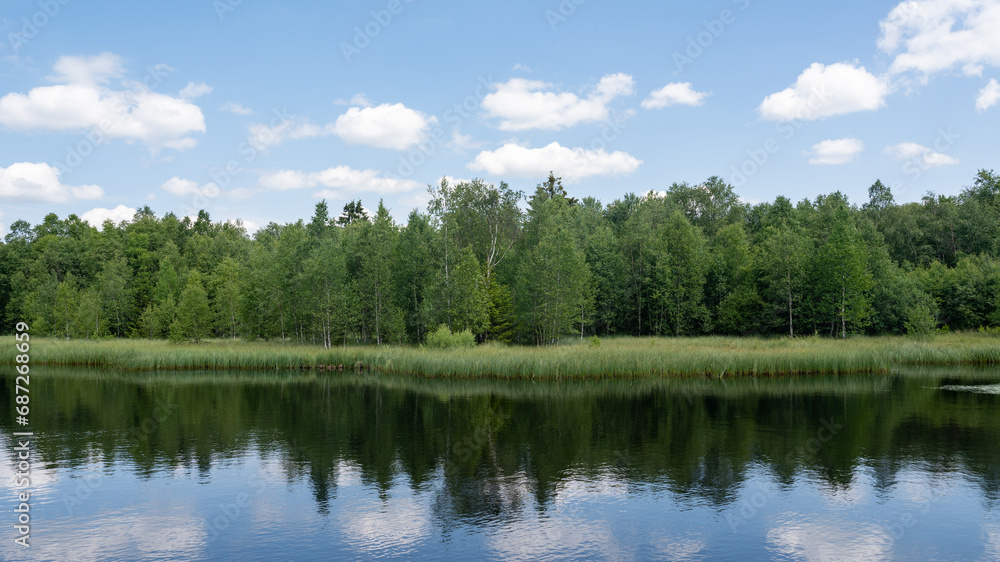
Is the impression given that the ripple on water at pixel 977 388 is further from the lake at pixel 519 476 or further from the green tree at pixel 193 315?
the green tree at pixel 193 315

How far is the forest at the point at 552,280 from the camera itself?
5497 cm

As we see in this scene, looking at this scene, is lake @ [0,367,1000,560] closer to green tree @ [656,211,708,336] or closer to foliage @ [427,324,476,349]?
foliage @ [427,324,476,349]

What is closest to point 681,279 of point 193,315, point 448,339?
point 448,339

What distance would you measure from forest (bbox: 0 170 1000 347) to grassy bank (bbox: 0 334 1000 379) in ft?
25.6

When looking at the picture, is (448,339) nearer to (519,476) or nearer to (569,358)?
(569,358)

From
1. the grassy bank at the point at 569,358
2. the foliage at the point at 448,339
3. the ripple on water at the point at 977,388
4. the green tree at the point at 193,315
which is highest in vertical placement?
the green tree at the point at 193,315

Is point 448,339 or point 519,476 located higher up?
point 448,339

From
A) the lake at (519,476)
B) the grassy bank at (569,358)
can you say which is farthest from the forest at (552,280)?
the lake at (519,476)

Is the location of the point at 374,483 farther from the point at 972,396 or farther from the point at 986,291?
the point at 986,291

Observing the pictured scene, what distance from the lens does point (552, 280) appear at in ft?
178

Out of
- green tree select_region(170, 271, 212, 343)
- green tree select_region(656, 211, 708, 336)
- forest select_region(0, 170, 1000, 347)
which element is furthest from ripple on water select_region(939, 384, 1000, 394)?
green tree select_region(170, 271, 212, 343)

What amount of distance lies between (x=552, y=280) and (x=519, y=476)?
3742 centimetres

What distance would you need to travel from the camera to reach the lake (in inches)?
510

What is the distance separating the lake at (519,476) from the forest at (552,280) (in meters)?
23.7
